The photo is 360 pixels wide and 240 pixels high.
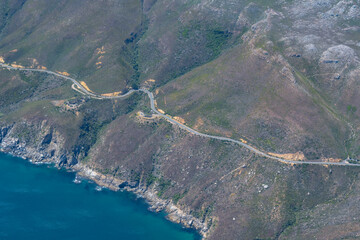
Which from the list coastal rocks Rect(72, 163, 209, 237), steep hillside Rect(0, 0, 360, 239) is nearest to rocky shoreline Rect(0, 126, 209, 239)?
coastal rocks Rect(72, 163, 209, 237)

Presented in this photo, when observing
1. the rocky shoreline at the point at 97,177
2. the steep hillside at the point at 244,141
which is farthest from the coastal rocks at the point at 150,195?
the steep hillside at the point at 244,141

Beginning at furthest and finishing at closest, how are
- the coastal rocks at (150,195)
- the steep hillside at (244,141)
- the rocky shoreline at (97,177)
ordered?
the rocky shoreline at (97,177)
the coastal rocks at (150,195)
the steep hillside at (244,141)

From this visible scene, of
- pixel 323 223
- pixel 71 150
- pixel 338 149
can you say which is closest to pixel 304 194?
pixel 323 223

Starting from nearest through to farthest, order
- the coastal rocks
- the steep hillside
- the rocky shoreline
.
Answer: the steep hillside
the coastal rocks
the rocky shoreline

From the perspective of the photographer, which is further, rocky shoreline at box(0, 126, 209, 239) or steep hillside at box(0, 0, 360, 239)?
rocky shoreline at box(0, 126, 209, 239)

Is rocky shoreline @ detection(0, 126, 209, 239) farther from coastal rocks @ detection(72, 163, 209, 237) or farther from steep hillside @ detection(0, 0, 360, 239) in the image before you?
steep hillside @ detection(0, 0, 360, 239)

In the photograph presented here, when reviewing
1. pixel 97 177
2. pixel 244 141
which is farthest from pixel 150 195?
pixel 244 141

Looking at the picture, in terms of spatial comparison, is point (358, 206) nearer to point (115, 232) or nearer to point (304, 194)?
point (304, 194)

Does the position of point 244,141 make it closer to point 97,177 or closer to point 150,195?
point 150,195

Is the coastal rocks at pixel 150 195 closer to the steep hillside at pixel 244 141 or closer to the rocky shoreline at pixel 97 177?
the rocky shoreline at pixel 97 177

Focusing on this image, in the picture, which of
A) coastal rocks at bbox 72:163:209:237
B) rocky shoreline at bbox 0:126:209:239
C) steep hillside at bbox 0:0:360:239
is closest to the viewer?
steep hillside at bbox 0:0:360:239
